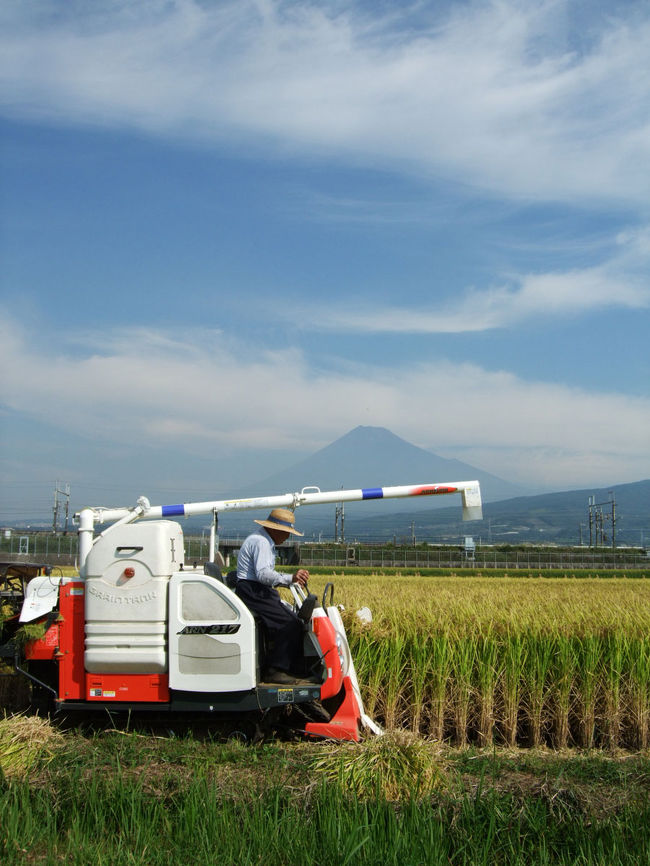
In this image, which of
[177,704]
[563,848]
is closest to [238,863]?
[563,848]

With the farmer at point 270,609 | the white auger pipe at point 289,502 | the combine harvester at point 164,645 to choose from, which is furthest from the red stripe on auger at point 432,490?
the combine harvester at point 164,645

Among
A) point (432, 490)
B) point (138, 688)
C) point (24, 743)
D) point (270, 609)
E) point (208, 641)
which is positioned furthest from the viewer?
point (432, 490)

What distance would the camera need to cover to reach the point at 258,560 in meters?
8.62

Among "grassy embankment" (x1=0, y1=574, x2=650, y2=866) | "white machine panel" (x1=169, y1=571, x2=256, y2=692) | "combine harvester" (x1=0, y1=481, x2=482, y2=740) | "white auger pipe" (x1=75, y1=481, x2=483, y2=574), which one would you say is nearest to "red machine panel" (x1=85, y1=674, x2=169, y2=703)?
"combine harvester" (x1=0, y1=481, x2=482, y2=740)

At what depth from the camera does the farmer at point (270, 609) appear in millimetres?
8562

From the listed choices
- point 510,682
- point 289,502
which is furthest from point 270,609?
point 510,682

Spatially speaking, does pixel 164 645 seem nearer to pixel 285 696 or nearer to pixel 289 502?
pixel 285 696

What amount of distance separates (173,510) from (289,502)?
4.39 feet

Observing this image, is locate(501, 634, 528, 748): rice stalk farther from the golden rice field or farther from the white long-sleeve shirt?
the white long-sleeve shirt

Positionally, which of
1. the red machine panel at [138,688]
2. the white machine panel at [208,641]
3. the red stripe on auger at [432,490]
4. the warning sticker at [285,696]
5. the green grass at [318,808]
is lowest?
the green grass at [318,808]

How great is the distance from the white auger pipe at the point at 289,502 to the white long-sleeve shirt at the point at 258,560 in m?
0.76

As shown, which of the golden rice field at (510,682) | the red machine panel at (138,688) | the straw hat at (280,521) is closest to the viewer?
the red machine panel at (138,688)

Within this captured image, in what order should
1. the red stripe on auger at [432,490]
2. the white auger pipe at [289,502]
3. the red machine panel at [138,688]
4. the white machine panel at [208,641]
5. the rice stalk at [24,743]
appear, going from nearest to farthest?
the rice stalk at [24,743] < the white machine panel at [208,641] < the red machine panel at [138,688] < the white auger pipe at [289,502] < the red stripe on auger at [432,490]

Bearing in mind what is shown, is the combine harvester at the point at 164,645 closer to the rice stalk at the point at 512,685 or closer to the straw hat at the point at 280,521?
the straw hat at the point at 280,521
